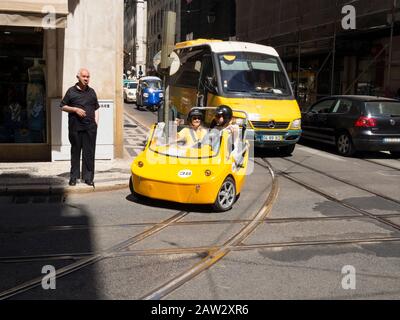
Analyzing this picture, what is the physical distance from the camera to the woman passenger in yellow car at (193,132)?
7.93m

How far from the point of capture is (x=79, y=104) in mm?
8219

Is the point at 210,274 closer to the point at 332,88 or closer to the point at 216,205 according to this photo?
the point at 216,205

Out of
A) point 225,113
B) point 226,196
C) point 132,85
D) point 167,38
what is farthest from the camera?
point 132,85

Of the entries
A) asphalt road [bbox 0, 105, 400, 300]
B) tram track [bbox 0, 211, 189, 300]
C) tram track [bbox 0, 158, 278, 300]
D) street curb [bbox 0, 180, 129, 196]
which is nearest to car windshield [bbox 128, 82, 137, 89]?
asphalt road [bbox 0, 105, 400, 300]

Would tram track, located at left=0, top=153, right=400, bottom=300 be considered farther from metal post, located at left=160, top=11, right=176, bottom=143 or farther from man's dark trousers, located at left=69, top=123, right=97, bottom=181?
metal post, located at left=160, top=11, right=176, bottom=143

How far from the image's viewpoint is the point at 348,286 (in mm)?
4574

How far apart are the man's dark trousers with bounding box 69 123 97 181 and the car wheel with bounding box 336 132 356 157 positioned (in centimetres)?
715

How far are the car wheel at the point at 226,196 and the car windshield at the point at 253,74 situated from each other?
5.91 m

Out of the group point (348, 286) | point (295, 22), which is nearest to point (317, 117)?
point (348, 286)

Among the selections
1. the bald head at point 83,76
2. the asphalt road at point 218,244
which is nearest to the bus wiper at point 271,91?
the asphalt road at point 218,244

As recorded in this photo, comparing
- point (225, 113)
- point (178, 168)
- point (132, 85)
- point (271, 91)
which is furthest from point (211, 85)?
point (132, 85)

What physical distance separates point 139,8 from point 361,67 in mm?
69551

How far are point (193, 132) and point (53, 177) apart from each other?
257 centimetres

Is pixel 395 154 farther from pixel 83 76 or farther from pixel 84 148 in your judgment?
pixel 83 76
